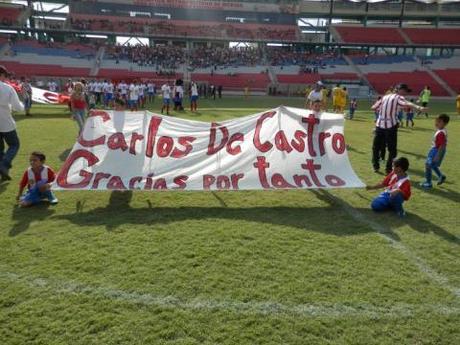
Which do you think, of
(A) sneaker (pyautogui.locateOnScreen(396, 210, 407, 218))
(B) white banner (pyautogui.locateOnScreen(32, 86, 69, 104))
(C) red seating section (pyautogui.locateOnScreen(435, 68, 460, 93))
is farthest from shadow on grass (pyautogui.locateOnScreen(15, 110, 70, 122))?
(C) red seating section (pyautogui.locateOnScreen(435, 68, 460, 93))

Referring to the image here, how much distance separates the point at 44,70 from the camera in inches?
1714

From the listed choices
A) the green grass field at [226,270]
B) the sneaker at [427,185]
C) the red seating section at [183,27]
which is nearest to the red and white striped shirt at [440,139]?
the sneaker at [427,185]

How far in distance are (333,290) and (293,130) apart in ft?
11.2

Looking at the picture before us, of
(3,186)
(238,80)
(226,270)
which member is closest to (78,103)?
(3,186)

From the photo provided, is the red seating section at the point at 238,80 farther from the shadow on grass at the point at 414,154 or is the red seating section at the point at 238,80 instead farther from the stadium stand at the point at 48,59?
the shadow on grass at the point at 414,154

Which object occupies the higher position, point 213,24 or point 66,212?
point 213,24

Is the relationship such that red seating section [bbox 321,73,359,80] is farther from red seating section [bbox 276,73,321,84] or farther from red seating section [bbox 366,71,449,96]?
red seating section [bbox 366,71,449,96]

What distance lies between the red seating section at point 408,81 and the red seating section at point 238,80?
12907 mm

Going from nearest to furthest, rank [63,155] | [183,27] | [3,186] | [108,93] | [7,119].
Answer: [3,186], [7,119], [63,155], [108,93], [183,27]

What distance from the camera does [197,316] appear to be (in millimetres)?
3211

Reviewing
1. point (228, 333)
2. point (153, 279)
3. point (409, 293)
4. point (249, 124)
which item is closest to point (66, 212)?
point (153, 279)

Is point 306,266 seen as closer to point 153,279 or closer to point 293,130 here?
point 153,279

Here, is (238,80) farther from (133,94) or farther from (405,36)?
(133,94)

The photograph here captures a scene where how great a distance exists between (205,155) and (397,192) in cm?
284
